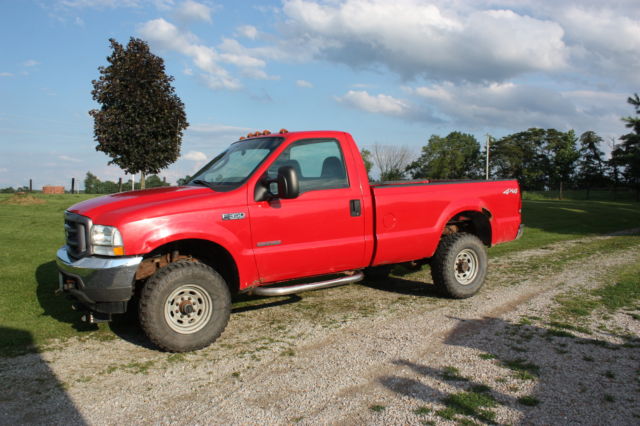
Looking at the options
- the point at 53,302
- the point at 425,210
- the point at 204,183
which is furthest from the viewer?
the point at 53,302

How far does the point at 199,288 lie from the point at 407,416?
246cm

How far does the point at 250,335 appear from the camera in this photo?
5.47 metres

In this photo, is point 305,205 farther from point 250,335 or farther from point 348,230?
point 250,335

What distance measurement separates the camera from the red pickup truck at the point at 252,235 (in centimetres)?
474

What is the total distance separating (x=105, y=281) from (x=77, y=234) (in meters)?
0.66

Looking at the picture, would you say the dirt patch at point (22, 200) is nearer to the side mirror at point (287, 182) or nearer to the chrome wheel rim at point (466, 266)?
the side mirror at point (287, 182)

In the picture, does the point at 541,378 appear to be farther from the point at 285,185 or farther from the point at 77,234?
the point at 77,234

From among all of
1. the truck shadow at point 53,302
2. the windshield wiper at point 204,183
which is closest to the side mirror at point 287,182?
the windshield wiper at point 204,183

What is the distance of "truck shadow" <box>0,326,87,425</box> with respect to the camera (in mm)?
3594

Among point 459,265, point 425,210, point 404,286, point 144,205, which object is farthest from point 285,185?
point 404,286

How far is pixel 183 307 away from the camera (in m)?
4.93

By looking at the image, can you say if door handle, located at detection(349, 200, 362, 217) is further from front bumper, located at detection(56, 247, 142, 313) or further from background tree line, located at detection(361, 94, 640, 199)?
background tree line, located at detection(361, 94, 640, 199)

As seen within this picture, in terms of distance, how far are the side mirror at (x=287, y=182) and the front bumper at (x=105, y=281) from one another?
155 cm

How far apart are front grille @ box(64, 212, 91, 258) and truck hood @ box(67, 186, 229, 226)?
0.06 m
